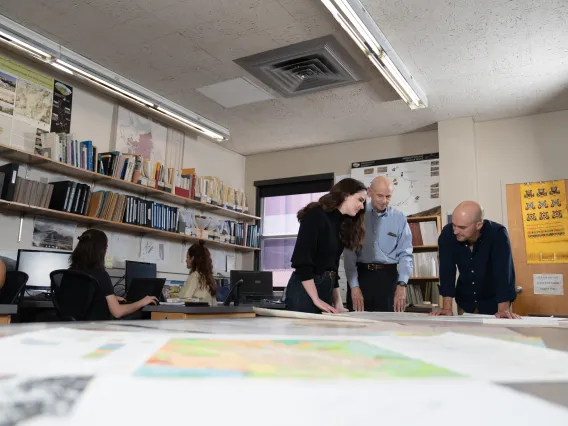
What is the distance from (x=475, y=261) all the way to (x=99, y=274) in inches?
82.9

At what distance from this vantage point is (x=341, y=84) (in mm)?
4145

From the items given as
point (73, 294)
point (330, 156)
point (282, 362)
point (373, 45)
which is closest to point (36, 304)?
point (73, 294)

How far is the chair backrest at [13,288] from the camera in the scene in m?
2.91

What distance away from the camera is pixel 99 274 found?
9.26 ft

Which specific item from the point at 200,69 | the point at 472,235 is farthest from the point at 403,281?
the point at 200,69

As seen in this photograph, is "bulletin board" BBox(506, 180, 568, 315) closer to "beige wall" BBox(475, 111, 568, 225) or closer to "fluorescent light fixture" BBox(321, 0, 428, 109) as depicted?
"beige wall" BBox(475, 111, 568, 225)

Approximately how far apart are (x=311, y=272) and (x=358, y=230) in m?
0.39

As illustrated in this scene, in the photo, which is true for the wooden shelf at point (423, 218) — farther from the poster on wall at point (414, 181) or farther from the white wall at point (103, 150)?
the white wall at point (103, 150)

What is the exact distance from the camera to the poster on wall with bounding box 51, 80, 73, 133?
4.09 m

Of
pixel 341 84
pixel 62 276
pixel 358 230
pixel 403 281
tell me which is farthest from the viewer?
pixel 341 84

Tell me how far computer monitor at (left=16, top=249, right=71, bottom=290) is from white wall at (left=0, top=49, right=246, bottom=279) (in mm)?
261

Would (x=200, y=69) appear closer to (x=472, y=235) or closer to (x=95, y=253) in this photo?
(x=95, y=253)

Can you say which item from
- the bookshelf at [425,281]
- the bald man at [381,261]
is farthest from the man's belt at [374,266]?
the bookshelf at [425,281]

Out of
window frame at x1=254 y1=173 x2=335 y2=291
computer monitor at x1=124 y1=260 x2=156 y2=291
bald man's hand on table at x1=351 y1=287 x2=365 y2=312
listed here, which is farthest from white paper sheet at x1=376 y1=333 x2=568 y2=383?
window frame at x1=254 y1=173 x2=335 y2=291
